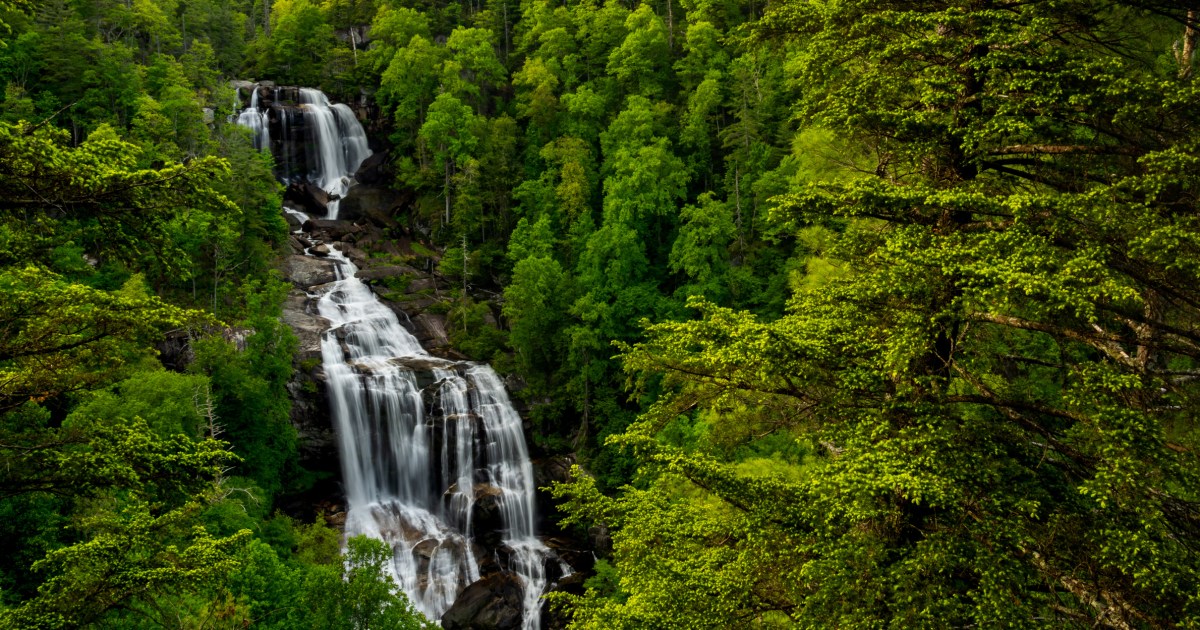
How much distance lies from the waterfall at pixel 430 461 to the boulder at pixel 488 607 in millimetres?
812

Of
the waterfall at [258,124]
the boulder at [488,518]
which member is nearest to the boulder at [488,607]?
the boulder at [488,518]

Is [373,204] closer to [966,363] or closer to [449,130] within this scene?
[449,130]

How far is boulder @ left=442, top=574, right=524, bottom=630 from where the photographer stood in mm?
20031

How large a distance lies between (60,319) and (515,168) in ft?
103

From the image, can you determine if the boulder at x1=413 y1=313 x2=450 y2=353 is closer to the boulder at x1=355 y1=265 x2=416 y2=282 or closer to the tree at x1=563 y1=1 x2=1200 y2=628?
the boulder at x1=355 y1=265 x2=416 y2=282

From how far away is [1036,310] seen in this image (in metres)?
4.49

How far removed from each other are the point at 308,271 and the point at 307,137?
1199 cm

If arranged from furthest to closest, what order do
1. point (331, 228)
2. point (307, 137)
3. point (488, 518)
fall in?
point (307, 137) < point (331, 228) < point (488, 518)

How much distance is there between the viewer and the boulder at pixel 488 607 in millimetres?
20031

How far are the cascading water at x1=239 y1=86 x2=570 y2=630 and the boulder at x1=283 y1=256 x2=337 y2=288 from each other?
2.23 m

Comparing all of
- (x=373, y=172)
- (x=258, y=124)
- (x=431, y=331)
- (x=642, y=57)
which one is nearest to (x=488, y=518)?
(x=431, y=331)

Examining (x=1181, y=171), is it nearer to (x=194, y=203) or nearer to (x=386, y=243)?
(x=194, y=203)

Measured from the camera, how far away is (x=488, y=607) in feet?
67.0

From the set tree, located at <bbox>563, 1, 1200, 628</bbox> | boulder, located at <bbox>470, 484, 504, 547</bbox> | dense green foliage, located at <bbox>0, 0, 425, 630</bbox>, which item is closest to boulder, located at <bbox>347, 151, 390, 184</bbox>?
dense green foliage, located at <bbox>0, 0, 425, 630</bbox>
